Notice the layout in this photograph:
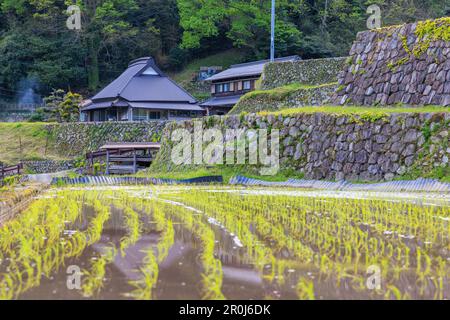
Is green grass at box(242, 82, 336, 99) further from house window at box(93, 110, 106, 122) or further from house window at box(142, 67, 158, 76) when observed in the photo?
house window at box(93, 110, 106, 122)

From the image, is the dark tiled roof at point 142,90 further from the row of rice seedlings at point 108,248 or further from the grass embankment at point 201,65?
the row of rice seedlings at point 108,248

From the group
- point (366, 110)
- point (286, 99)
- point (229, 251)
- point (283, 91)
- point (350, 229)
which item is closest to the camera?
point (229, 251)

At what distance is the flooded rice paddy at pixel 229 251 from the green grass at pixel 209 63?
45824 millimetres

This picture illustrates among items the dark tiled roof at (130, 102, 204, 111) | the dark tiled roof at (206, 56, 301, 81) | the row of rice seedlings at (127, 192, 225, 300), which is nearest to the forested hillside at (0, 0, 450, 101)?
the dark tiled roof at (206, 56, 301, 81)

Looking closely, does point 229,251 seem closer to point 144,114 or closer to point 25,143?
point 25,143

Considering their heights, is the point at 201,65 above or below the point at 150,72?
above

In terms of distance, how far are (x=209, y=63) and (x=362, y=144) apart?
137 ft

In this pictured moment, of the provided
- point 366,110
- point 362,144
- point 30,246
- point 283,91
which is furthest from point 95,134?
→ point 30,246

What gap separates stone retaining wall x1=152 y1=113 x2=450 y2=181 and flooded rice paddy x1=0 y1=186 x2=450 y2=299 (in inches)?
195

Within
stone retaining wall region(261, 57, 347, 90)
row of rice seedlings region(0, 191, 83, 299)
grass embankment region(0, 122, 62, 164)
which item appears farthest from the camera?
grass embankment region(0, 122, 62, 164)

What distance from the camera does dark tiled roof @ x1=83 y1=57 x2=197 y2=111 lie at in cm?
4556

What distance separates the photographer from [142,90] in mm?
46125

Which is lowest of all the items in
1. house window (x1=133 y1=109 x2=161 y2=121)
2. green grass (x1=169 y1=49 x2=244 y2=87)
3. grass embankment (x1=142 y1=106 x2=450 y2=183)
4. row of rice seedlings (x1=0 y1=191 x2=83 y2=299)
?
row of rice seedlings (x1=0 y1=191 x2=83 y2=299)

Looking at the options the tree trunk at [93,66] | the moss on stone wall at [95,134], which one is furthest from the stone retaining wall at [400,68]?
the tree trunk at [93,66]
